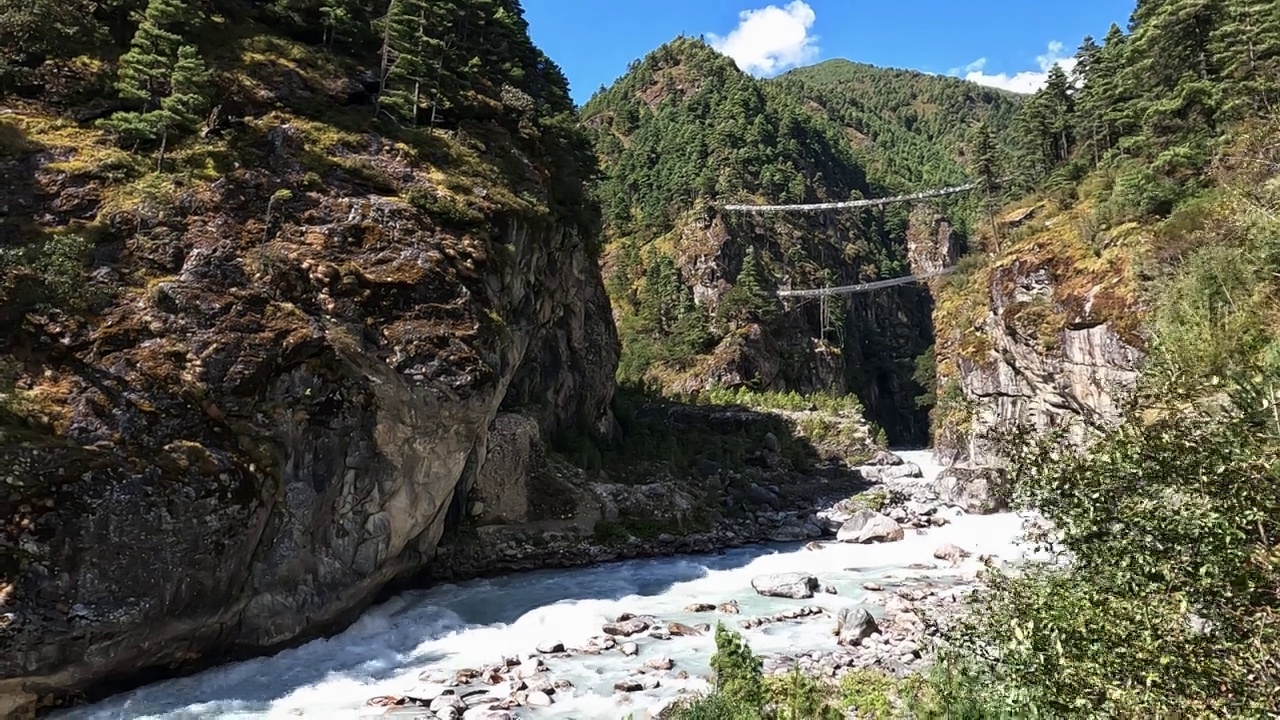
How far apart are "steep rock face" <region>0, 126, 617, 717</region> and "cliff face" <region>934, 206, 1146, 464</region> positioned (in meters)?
16.0

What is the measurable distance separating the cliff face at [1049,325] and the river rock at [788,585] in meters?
7.52

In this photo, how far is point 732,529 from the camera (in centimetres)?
3569

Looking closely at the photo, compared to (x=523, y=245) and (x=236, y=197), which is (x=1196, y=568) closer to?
(x=236, y=197)

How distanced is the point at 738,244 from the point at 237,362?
215 feet

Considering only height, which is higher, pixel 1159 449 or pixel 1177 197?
pixel 1177 197

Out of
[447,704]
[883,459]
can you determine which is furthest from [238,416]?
[883,459]

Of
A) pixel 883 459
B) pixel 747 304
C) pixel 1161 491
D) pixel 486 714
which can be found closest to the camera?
pixel 1161 491

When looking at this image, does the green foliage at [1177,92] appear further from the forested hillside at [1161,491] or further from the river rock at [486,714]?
the river rock at [486,714]

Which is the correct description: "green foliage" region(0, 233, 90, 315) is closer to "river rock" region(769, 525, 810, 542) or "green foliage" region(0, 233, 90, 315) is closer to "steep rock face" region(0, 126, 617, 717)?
"steep rock face" region(0, 126, 617, 717)

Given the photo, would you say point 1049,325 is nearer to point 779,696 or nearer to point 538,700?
point 779,696

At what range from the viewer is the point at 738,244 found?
78188 mm

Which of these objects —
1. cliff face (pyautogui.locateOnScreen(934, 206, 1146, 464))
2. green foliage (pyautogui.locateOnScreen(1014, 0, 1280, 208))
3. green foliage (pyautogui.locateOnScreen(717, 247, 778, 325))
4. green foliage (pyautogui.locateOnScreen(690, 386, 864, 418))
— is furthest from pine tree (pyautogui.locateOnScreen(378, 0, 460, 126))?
green foliage (pyautogui.locateOnScreen(717, 247, 778, 325))

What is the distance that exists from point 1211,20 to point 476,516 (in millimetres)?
39158

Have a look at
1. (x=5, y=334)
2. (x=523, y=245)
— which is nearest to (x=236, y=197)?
(x=5, y=334)
